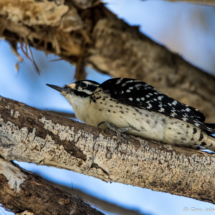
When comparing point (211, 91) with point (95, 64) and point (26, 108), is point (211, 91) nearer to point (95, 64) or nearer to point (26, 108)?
point (95, 64)

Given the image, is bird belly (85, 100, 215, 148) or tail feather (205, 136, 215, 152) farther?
tail feather (205, 136, 215, 152)

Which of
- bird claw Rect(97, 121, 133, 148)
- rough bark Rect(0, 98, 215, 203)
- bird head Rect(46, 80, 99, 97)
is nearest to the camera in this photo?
rough bark Rect(0, 98, 215, 203)

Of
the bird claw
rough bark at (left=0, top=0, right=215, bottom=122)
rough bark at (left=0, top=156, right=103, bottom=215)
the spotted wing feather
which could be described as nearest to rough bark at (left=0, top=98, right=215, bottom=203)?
the bird claw

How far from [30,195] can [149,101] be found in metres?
1.35

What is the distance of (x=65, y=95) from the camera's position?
3.01m

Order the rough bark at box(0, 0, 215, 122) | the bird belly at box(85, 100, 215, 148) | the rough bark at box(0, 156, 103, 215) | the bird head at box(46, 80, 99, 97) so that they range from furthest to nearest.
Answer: the rough bark at box(0, 0, 215, 122) < the bird head at box(46, 80, 99, 97) < the bird belly at box(85, 100, 215, 148) < the rough bark at box(0, 156, 103, 215)

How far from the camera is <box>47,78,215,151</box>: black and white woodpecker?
2533 mm

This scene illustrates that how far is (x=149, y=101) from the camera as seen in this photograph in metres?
2.61

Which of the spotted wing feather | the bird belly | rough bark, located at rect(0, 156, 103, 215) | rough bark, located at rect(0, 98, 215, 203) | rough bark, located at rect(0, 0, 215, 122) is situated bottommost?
rough bark, located at rect(0, 156, 103, 215)

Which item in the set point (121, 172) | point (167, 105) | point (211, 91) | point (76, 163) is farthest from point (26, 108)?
point (211, 91)

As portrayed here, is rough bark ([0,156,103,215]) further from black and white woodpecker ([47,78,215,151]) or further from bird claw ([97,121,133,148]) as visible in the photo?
black and white woodpecker ([47,78,215,151])

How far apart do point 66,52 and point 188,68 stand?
1.92 m

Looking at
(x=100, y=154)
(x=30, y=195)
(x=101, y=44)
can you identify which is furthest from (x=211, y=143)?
(x=101, y=44)

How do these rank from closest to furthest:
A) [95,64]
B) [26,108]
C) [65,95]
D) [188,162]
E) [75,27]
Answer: [26,108], [188,162], [65,95], [75,27], [95,64]
